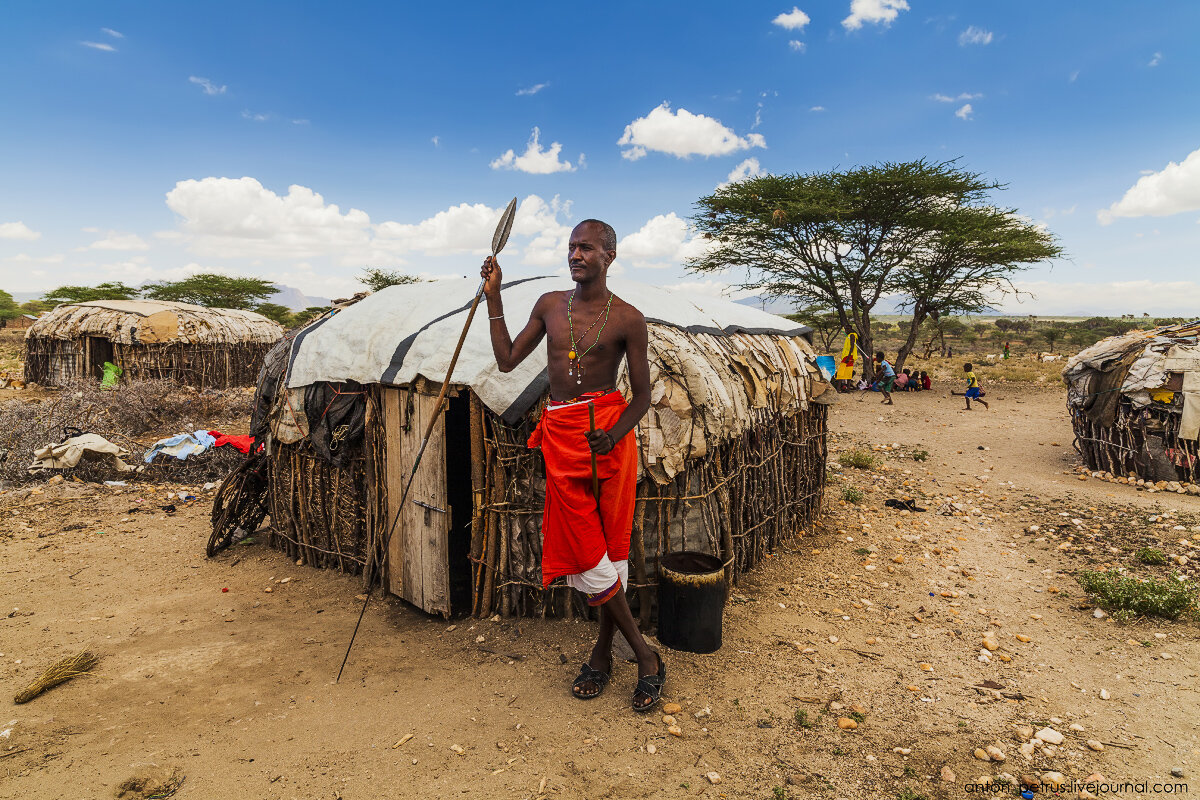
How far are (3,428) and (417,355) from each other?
8.16 m

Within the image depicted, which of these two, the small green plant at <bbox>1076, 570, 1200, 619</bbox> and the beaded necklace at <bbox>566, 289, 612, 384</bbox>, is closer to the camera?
the beaded necklace at <bbox>566, 289, 612, 384</bbox>

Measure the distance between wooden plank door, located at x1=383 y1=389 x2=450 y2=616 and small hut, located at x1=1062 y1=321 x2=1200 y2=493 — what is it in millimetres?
8437

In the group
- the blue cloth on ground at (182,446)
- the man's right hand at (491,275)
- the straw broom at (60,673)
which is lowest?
the straw broom at (60,673)

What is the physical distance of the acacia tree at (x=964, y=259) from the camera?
17609mm

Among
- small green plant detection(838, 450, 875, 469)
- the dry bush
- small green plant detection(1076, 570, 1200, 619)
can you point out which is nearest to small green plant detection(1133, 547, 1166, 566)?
small green plant detection(1076, 570, 1200, 619)

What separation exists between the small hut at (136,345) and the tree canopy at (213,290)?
1533 centimetres

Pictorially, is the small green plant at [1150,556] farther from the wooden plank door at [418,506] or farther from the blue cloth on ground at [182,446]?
the blue cloth on ground at [182,446]

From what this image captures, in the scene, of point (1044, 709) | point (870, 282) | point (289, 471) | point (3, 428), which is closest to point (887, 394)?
point (870, 282)

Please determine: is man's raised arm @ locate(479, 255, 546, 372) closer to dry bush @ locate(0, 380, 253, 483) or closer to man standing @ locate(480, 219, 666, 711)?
man standing @ locate(480, 219, 666, 711)

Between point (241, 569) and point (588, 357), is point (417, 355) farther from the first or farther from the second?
point (241, 569)

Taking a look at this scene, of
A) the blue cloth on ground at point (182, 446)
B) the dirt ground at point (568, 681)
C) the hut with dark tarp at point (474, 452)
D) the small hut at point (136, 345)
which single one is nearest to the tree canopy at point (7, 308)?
the small hut at point (136, 345)

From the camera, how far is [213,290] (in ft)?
99.6

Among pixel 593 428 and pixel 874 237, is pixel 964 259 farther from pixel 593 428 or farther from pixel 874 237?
pixel 593 428

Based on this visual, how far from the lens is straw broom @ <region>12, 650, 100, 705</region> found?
3.34 metres
